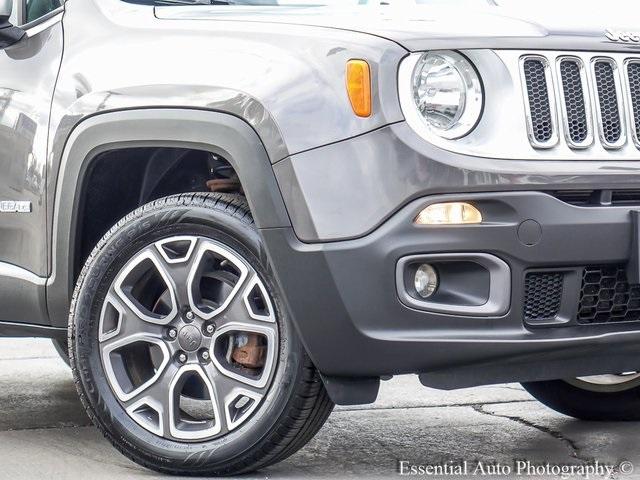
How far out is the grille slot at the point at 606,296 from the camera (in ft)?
11.8

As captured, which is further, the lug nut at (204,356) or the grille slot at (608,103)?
the lug nut at (204,356)

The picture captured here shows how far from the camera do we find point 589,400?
16.3 feet

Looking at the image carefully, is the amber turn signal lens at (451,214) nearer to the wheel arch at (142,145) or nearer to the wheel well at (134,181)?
the wheel arch at (142,145)

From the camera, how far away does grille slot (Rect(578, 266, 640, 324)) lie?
11.8 ft

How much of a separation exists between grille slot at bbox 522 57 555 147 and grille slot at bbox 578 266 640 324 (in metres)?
0.38

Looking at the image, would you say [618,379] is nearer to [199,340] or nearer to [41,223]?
[199,340]

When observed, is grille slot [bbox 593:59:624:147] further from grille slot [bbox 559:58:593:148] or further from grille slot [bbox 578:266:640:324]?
grille slot [bbox 578:266:640:324]

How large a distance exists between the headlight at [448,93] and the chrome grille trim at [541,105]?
0.13 m

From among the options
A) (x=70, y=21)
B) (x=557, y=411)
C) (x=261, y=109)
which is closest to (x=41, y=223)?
(x=70, y=21)

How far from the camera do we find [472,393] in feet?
18.4

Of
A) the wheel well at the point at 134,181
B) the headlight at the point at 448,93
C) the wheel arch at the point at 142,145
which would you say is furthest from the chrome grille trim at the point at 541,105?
the wheel well at the point at 134,181

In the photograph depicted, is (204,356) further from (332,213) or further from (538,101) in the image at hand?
(538,101)

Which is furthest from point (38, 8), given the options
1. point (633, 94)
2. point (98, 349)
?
point (633, 94)

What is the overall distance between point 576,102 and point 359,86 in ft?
1.96
